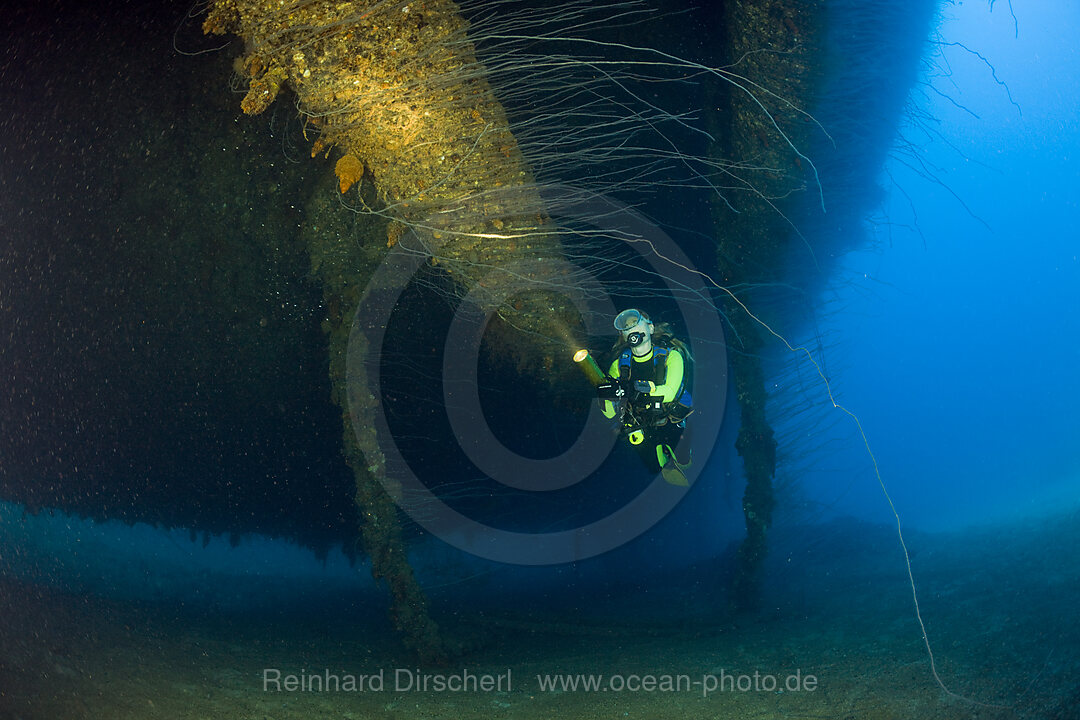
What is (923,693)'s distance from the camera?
2676 mm

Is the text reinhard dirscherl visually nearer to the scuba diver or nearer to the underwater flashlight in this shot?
the scuba diver

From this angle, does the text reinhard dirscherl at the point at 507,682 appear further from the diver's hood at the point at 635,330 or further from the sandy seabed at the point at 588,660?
the diver's hood at the point at 635,330

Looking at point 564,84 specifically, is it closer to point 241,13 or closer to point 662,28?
point 662,28

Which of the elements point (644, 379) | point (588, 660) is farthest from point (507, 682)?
point (644, 379)

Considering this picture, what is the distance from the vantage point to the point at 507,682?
3.13 meters

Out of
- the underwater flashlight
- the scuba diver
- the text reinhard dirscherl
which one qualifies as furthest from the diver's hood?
the text reinhard dirscherl

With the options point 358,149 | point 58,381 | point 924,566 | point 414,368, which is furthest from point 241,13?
point 924,566

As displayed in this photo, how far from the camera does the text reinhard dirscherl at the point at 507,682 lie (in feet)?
9.62

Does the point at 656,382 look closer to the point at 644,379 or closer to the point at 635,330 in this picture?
the point at 644,379

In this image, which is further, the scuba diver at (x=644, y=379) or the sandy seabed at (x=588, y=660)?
the scuba diver at (x=644, y=379)

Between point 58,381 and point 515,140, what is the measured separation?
3670 mm

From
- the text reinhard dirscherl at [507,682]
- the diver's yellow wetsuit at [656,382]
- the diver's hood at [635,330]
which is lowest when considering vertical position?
the text reinhard dirscherl at [507,682]

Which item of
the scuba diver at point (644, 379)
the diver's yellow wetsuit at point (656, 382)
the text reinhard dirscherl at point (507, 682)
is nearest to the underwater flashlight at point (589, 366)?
the scuba diver at point (644, 379)

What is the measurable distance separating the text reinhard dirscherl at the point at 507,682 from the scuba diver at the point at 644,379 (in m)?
1.60
